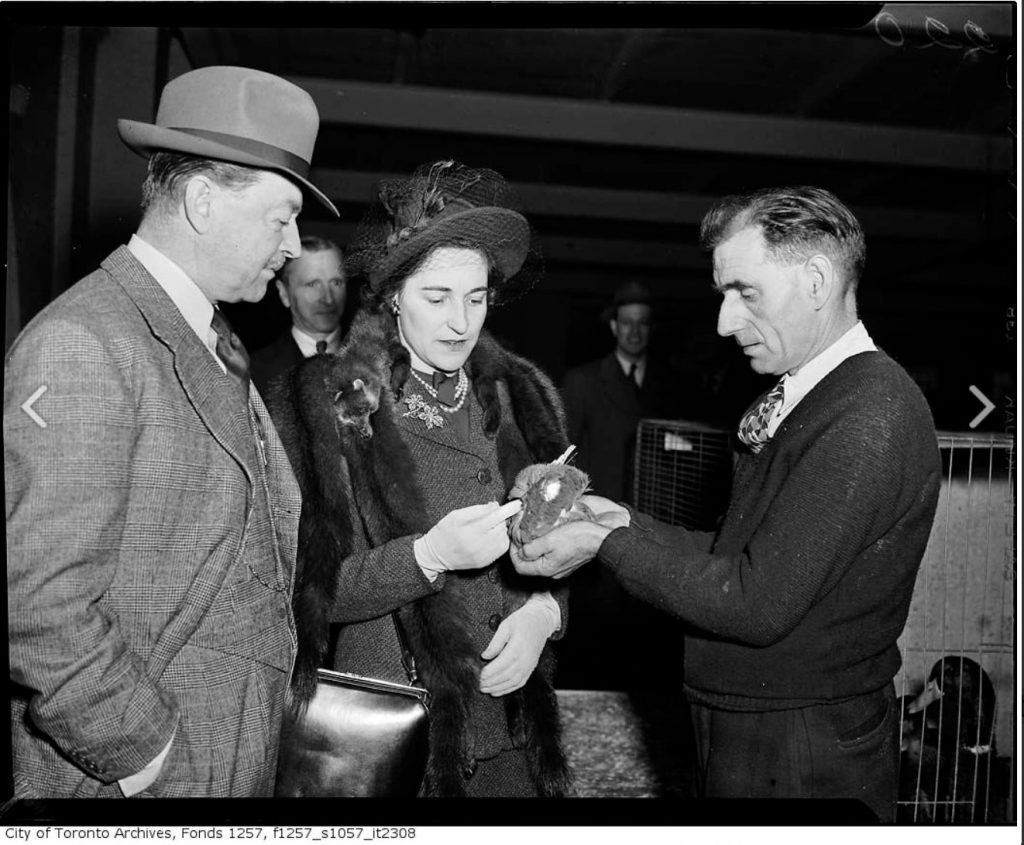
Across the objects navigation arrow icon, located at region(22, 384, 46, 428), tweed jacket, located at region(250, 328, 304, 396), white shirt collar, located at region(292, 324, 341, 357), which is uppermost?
white shirt collar, located at region(292, 324, 341, 357)

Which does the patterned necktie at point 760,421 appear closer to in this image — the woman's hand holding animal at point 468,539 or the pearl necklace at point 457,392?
the woman's hand holding animal at point 468,539

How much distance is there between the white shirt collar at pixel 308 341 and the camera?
2.19 meters

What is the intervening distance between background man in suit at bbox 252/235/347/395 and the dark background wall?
0.07 metres

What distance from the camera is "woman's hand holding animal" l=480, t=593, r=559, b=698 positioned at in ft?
5.64

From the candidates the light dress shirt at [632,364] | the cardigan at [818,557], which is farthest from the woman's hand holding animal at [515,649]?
the light dress shirt at [632,364]

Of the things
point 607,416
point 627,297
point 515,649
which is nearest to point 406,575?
point 515,649

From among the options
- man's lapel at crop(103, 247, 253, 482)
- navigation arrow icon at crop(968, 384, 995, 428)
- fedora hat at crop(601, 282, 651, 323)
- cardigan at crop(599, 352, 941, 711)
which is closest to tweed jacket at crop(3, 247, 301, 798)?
man's lapel at crop(103, 247, 253, 482)

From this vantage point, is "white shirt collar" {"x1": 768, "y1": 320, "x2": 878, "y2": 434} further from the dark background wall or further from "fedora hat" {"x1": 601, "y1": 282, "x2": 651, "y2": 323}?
"fedora hat" {"x1": 601, "y1": 282, "x2": 651, "y2": 323}

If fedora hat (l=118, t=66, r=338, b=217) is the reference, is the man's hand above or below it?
below

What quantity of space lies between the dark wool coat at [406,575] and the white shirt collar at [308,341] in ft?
1.44

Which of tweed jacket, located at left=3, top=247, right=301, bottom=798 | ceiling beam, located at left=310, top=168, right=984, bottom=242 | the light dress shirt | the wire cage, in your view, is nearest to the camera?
tweed jacket, located at left=3, top=247, right=301, bottom=798

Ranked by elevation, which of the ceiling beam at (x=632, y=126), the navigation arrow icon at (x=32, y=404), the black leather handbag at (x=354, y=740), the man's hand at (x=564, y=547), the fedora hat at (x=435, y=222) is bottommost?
the black leather handbag at (x=354, y=740)

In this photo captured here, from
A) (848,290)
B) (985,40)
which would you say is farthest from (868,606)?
(985,40)

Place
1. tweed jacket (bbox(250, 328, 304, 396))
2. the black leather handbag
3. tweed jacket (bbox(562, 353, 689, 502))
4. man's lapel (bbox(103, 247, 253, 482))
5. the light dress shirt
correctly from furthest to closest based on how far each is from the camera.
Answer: the light dress shirt
tweed jacket (bbox(562, 353, 689, 502))
tweed jacket (bbox(250, 328, 304, 396))
the black leather handbag
man's lapel (bbox(103, 247, 253, 482))
